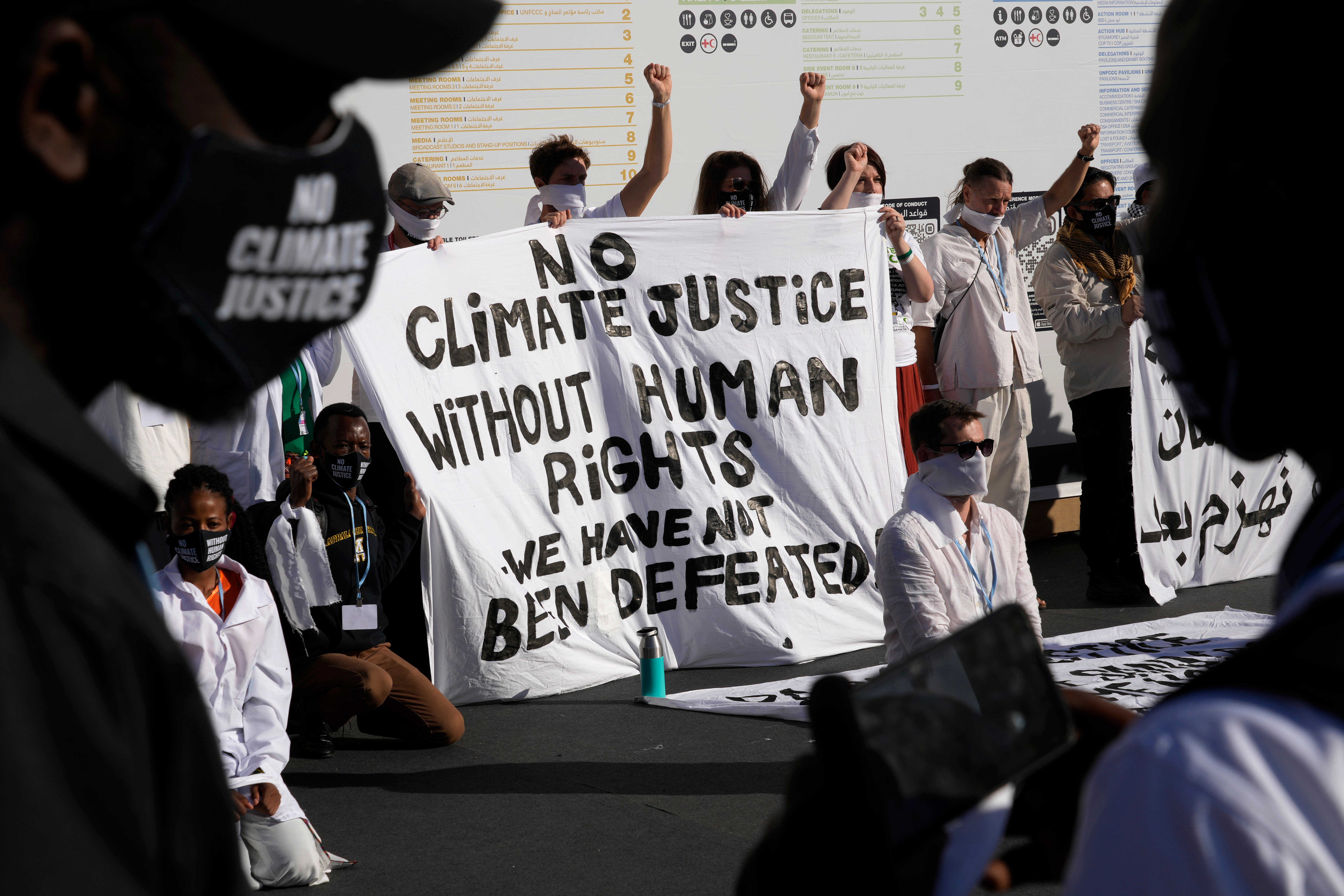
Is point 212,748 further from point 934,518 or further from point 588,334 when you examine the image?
point 588,334

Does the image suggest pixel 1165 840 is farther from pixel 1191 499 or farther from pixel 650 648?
pixel 1191 499

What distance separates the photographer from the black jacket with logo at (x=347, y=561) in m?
5.18

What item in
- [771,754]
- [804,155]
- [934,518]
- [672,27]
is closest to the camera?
[934,518]

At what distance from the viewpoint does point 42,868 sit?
2.06ft

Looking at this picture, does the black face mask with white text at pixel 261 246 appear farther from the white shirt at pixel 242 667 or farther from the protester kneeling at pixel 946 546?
the protester kneeling at pixel 946 546

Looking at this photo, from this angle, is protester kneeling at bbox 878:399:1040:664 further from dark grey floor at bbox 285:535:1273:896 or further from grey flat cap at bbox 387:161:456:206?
grey flat cap at bbox 387:161:456:206

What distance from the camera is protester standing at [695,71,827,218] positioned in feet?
21.9

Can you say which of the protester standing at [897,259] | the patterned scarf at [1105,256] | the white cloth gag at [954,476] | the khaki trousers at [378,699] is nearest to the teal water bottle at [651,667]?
the khaki trousers at [378,699]

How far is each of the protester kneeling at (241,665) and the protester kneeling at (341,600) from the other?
0.66 m

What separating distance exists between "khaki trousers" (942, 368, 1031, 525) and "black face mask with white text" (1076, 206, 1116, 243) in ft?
2.86

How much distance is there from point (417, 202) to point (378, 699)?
228cm

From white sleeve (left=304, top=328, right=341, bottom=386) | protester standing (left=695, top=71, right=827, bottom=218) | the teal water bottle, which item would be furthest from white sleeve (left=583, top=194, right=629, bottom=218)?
the teal water bottle

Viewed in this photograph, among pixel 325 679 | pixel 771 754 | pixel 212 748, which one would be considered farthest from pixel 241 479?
pixel 212 748

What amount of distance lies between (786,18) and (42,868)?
766 cm
